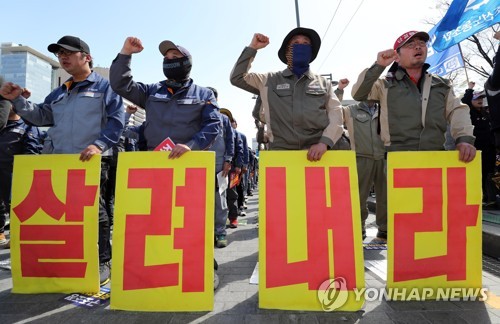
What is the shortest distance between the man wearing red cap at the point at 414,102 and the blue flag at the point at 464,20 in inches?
162

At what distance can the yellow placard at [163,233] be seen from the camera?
2.04 meters

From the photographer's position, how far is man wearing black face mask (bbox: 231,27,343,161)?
2543 mm

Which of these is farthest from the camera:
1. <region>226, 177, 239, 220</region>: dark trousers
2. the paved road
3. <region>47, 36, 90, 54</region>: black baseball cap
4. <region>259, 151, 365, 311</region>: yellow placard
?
<region>226, 177, 239, 220</region>: dark trousers

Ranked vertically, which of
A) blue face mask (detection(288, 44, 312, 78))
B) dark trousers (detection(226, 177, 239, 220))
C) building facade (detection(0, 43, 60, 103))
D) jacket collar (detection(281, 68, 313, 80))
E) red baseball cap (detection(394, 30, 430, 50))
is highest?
building facade (detection(0, 43, 60, 103))

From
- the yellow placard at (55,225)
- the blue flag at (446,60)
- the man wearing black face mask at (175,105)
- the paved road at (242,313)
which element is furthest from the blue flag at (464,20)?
the yellow placard at (55,225)

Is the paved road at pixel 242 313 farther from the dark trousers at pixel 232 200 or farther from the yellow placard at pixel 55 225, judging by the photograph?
the dark trousers at pixel 232 200

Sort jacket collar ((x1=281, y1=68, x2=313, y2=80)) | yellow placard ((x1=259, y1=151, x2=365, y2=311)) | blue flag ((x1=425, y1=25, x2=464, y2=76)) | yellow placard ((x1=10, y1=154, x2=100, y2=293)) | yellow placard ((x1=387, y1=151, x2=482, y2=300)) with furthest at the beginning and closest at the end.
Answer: blue flag ((x1=425, y1=25, x2=464, y2=76))
jacket collar ((x1=281, y1=68, x2=313, y2=80))
yellow placard ((x1=10, y1=154, x2=100, y2=293))
yellow placard ((x1=387, y1=151, x2=482, y2=300))
yellow placard ((x1=259, y1=151, x2=365, y2=311))

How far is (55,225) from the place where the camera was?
2387mm

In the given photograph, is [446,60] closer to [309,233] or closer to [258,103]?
[258,103]

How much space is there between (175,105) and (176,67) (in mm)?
326

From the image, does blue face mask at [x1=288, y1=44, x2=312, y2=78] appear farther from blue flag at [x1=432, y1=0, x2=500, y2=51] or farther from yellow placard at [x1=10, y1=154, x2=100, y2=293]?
blue flag at [x1=432, y1=0, x2=500, y2=51]

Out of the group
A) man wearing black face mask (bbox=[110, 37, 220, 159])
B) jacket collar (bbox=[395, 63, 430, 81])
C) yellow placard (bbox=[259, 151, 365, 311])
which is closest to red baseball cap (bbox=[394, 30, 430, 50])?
jacket collar (bbox=[395, 63, 430, 81])

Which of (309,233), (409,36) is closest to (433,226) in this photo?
(309,233)

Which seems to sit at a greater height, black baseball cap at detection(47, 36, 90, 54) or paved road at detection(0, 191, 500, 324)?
black baseball cap at detection(47, 36, 90, 54)
